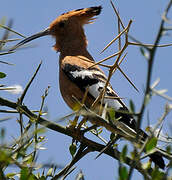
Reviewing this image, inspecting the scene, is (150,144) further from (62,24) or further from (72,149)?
(62,24)

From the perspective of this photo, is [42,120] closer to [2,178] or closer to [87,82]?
[2,178]

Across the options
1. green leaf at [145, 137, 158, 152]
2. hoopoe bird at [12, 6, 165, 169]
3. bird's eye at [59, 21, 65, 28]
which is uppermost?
green leaf at [145, 137, 158, 152]

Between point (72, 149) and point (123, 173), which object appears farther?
point (72, 149)

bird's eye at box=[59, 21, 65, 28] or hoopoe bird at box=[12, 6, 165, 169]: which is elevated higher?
bird's eye at box=[59, 21, 65, 28]

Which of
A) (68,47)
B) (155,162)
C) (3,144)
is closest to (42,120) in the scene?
(3,144)

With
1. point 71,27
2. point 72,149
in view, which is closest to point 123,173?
point 72,149

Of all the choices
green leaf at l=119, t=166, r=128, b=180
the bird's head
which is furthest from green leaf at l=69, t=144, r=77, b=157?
the bird's head

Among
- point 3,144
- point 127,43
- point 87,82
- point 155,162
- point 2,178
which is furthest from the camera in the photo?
point 87,82

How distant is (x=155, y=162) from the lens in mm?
2146

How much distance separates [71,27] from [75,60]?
2.47ft

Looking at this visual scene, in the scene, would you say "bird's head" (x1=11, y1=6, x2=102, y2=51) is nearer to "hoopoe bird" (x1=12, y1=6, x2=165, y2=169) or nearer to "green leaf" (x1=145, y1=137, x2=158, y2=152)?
"hoopoe bird" (x1=12, y1=6, x2=165, y2=169)

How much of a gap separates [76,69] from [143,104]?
2832mm

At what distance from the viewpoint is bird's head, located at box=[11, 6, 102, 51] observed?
14.2 feet

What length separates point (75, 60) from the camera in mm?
3801
